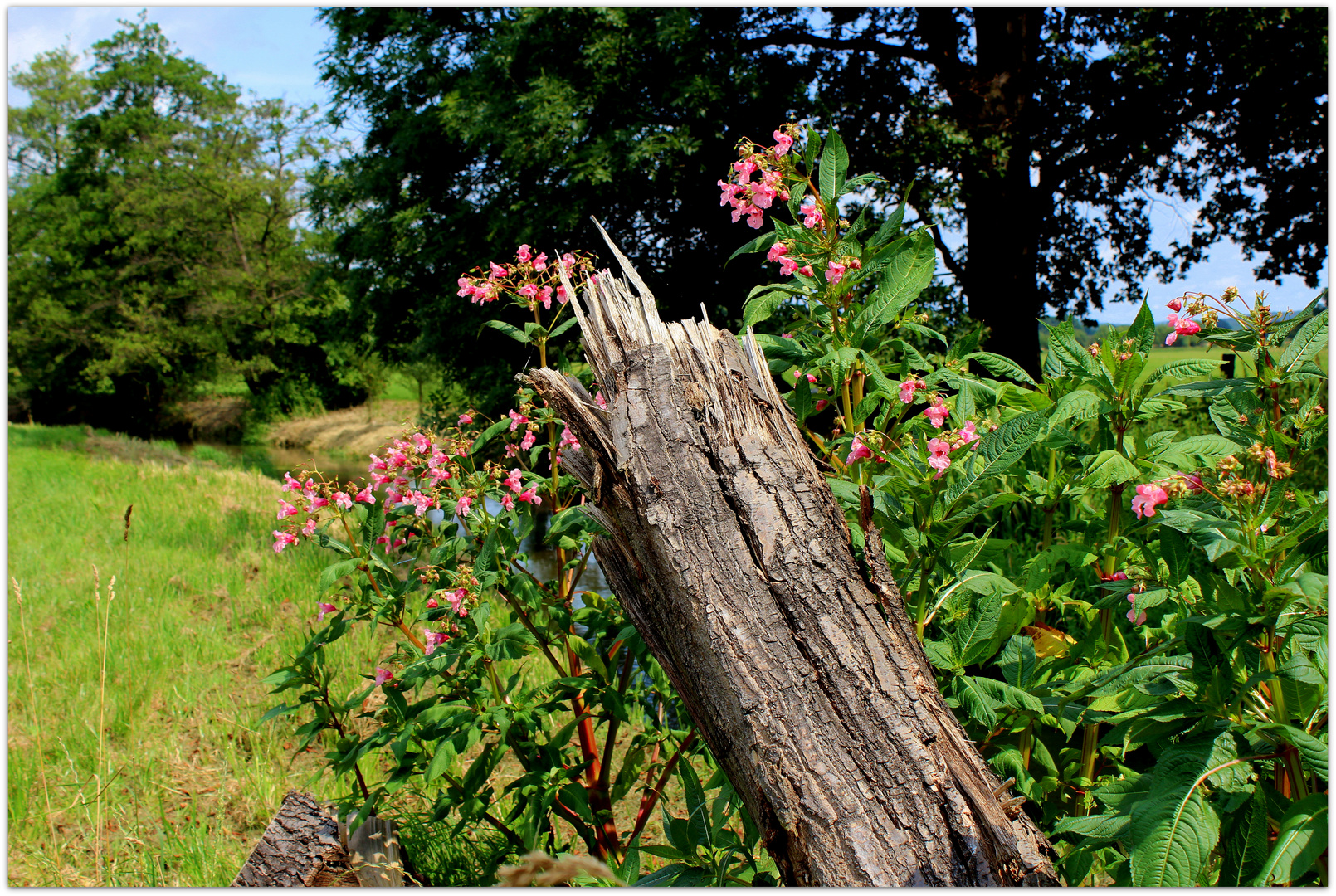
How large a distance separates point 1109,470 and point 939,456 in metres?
0.30

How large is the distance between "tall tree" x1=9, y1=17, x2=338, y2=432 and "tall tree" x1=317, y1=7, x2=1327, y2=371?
17183 millimetres

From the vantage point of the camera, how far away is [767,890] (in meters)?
1.34

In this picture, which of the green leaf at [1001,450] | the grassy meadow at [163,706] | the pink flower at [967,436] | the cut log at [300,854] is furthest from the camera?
the grassy meadow at [163,706]

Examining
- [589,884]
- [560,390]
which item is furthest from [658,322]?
[589,884]

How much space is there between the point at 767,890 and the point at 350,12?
13165 mm

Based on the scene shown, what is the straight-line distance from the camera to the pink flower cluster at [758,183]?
5.74ft

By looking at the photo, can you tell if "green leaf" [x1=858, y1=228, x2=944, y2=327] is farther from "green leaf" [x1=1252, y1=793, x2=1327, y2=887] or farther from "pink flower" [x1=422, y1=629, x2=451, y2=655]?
"pink flower" [x1=422, y1=629, x2=451, y2=655]

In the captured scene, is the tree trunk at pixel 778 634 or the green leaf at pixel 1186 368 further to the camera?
the green leaf at pixel 1186 368

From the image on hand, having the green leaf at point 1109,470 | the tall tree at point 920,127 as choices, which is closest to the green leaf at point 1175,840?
the green leaf at point 1109,470

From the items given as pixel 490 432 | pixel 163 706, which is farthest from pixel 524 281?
pixel 163 706

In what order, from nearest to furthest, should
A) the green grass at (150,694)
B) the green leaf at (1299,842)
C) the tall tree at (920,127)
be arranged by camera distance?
the green leaf at (1299,842)
the green grass at (150,694)
the tall tree at (920,127)

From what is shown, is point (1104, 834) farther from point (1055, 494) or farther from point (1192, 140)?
point (1192, 140)

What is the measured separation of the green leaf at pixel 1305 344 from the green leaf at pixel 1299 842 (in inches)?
25.0

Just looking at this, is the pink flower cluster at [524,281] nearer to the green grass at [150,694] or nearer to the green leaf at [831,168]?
the green leaf at [831,168]
